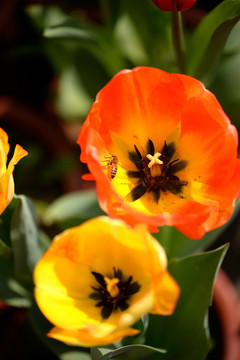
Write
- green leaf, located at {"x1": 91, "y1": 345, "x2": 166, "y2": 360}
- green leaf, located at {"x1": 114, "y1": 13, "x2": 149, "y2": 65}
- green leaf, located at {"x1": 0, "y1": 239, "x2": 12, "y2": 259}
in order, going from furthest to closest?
green leaf, located at {"x1": 114, "y1": 13, "x2": 149, "y2": 65} < green leaf, located at {"x1": 0, "y1": 239, "x2": 12, "y2": 259} < green leaf, located at {"x1": 91, "y1": 345, "x2": 166, "y2": 360}

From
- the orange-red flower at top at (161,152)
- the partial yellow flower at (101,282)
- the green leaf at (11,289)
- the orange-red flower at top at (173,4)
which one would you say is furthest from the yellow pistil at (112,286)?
the orange-red flower at top at (173,4)

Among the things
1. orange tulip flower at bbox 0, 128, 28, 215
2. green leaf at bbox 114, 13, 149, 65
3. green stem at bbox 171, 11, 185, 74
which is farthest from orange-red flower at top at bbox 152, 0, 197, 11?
green leaf at bbox 114, 13, 149, 65

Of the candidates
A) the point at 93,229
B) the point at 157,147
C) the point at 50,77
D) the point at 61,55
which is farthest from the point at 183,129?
the point at 50,77

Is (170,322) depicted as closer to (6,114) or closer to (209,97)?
(209,97)

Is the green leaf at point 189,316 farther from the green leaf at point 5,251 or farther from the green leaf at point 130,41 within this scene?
the green leaf at point 130,41

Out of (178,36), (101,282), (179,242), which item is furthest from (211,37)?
(101,282)

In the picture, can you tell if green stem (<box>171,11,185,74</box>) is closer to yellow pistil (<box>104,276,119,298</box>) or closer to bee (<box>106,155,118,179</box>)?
bee (<box>106,155,118,179</box>)
